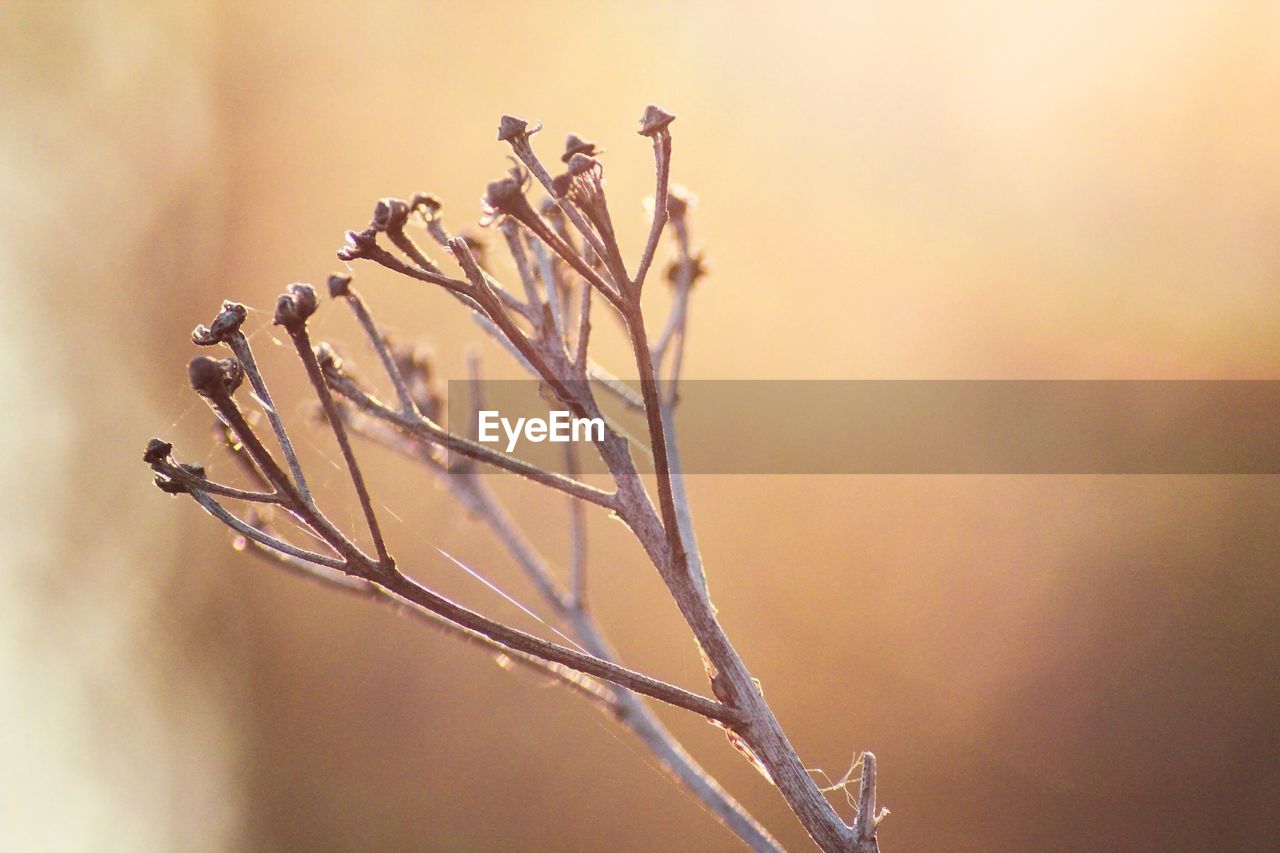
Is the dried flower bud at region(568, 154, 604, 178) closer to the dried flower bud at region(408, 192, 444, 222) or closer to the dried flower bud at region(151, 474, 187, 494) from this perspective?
the dried flower bud at region(408, 192, 444, 222)

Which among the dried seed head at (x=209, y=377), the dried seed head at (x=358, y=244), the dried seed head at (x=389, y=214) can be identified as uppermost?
the dried seed head at (x=389, y=214)

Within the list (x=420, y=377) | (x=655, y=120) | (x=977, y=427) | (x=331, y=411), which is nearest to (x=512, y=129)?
(x=655, y=120)

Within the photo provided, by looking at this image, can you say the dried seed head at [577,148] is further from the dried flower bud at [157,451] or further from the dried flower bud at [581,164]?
the dried flower bud at [157,451]

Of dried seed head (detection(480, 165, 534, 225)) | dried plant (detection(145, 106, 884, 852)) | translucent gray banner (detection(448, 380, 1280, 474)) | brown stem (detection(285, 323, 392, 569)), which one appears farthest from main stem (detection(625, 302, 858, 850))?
translucent gray banner (detection(448, 380, 1280, 474))

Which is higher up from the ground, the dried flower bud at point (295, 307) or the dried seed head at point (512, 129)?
the dried seed head at point (512, 129)

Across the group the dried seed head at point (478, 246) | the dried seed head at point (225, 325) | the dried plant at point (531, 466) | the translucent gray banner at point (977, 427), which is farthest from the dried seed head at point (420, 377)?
the translucent gray banner at point (977, 427)

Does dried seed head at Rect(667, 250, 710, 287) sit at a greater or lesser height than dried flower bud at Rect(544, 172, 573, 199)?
greater
